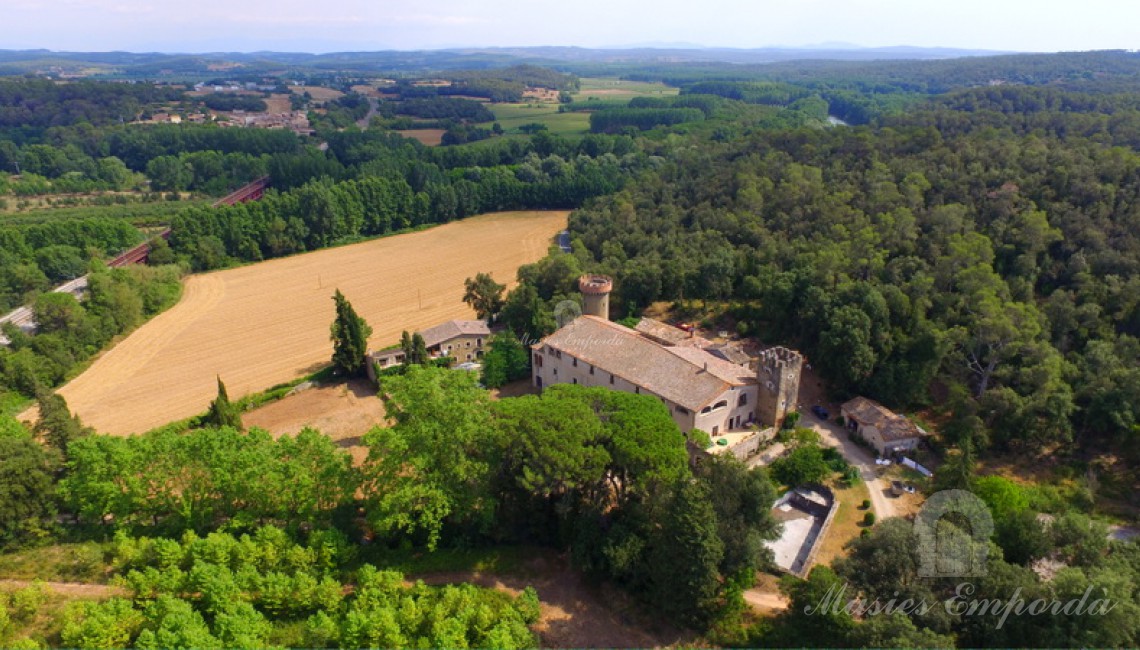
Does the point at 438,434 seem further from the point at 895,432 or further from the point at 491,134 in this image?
the point at 491,134

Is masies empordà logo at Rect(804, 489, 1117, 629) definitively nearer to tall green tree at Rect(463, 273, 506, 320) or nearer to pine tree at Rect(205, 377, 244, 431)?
pine tree at Rect(205, 377, 244, 431)

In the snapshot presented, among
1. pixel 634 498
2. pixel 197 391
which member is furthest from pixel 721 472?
pixel 197 391

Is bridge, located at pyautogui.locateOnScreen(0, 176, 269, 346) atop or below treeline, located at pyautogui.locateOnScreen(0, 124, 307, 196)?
below

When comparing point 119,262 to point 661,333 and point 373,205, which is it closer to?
point 373,205

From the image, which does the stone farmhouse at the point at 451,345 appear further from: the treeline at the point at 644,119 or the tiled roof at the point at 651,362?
the treeline at the point at 644,119

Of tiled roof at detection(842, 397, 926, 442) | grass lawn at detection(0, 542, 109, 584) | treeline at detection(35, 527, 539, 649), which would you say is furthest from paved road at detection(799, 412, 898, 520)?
grass lawn at detection(0, 542, 109, 584)

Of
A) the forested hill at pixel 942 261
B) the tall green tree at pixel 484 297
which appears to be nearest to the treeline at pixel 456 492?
the forested hill at pixel 942 261

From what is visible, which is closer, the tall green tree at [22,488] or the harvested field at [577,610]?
the harvested field at [577,610]
